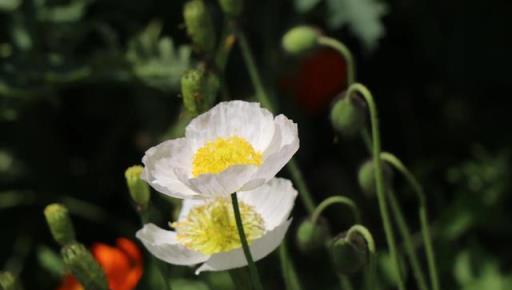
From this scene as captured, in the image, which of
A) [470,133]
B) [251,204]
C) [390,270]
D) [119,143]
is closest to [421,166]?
[470,133]

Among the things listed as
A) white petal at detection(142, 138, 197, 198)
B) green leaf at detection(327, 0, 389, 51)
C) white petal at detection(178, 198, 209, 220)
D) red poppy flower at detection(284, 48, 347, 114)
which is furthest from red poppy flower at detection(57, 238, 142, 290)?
red poppy flower at detection(284, 48, 347, 114)

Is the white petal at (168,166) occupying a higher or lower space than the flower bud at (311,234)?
higher

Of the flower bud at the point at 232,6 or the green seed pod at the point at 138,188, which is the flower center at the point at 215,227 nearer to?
the green seed pod at the point at 138,188

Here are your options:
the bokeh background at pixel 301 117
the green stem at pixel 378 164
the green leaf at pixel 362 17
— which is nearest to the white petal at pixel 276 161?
the green stem at pixel 378 164

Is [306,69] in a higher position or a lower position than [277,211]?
lower

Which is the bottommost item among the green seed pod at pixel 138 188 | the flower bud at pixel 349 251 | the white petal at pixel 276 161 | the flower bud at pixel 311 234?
the flower bud at pixel 311 234

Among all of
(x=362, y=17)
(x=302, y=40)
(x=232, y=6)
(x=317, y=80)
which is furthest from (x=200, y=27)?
(x=317, y=80)

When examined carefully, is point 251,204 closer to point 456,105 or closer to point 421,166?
point 421,166
